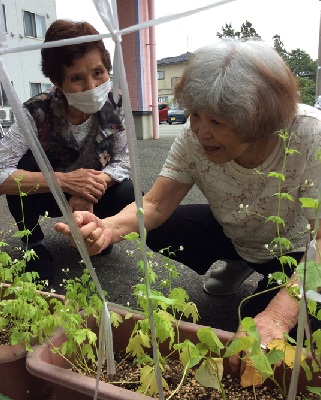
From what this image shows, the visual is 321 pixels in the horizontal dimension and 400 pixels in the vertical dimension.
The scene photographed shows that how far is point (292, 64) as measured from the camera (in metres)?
1.42

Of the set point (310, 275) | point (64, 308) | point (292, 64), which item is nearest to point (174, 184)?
point (292, 64)

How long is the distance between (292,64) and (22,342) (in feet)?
3.59

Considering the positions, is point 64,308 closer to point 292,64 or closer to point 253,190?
point 253,190

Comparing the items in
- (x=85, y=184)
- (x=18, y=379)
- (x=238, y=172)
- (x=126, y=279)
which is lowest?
(x=126, y=279)

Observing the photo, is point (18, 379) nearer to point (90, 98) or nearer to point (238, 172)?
point (238, 172)

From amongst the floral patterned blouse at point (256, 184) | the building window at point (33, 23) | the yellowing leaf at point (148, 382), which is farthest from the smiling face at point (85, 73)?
the building window at point (33, 23)

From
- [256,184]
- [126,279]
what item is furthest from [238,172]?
[126,279]

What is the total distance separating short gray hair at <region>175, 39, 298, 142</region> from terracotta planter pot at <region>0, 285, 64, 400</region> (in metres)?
0.76

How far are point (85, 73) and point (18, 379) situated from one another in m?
1.20

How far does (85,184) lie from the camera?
193 centimetres

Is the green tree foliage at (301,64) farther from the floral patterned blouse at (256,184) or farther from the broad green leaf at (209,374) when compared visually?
the broad green leaf at (209,374)

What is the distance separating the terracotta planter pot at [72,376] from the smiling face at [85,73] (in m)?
1.05

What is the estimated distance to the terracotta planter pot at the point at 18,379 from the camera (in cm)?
111

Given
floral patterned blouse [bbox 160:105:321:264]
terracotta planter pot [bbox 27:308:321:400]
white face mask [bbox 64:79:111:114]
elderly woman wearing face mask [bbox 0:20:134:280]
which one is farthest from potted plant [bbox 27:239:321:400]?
white face mask [bbox 64:79:111:114]
